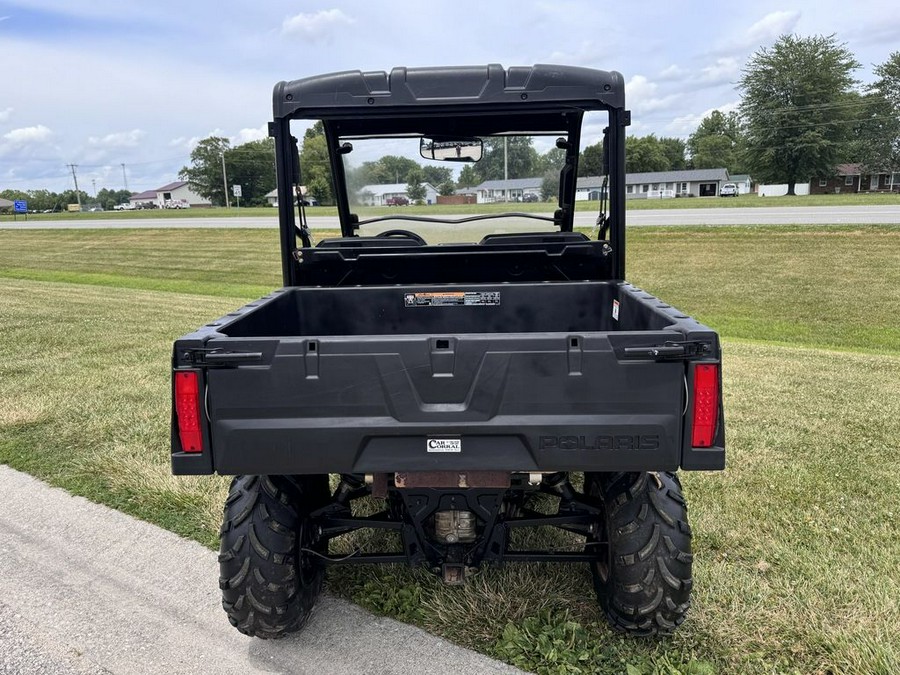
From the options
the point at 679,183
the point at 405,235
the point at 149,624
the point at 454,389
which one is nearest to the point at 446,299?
the point at 405,235

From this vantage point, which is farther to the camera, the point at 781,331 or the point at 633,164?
the point at 633,164

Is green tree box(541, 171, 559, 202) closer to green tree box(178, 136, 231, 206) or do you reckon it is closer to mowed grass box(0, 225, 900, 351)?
mowed grass box(0, 225, 900, 351)

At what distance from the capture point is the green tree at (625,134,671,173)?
7681 cm

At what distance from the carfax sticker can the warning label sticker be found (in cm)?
159

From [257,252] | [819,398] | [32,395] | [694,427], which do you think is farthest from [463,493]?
[257,252]

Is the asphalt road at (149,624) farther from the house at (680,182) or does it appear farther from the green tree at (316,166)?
the house at (680,182)

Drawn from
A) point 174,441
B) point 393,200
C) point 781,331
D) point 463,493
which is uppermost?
point 393,200

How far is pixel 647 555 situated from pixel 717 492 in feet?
5.42

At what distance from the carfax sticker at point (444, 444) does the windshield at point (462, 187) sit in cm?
226

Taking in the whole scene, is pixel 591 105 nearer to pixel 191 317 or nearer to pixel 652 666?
pixel 652 666

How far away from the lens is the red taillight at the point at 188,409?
2.26 m

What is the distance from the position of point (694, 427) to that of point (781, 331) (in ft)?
31.8

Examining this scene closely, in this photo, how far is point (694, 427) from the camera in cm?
225

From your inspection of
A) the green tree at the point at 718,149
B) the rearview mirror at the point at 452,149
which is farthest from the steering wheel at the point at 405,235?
the green tree at the point at 718,149
